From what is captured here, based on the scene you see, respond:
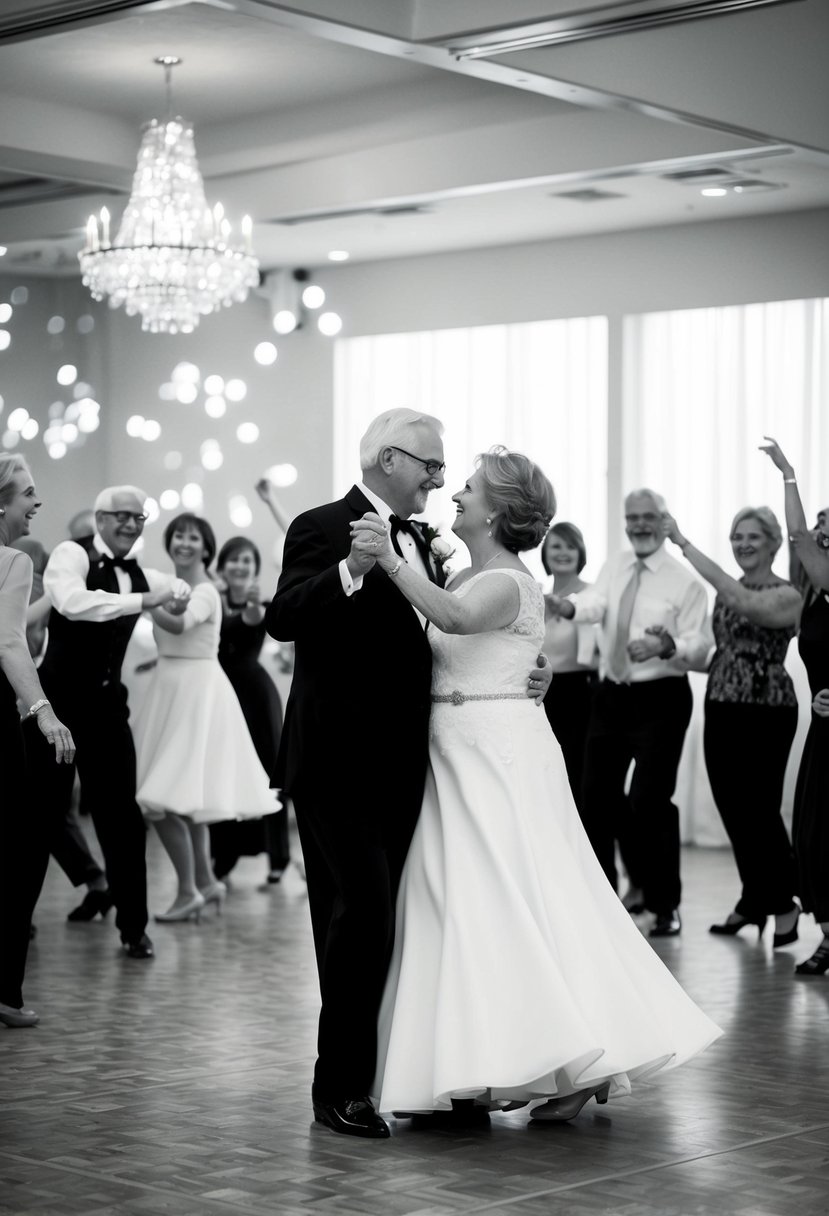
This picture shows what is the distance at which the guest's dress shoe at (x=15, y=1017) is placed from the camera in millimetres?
5277

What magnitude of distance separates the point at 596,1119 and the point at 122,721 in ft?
9.31

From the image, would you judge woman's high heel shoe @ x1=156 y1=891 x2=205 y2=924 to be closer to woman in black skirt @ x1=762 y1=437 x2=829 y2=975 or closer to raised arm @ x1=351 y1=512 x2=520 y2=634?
woman in black skirt @ x1=762 y1=437 x2=829 y2=975

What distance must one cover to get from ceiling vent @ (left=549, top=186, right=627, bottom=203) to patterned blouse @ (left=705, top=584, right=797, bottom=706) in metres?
2.95

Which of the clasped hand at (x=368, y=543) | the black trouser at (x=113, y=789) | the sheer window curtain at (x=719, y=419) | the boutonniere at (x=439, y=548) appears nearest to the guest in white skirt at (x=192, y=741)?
the black trouser at (x=113, y=789)

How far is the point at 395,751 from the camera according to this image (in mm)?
4094

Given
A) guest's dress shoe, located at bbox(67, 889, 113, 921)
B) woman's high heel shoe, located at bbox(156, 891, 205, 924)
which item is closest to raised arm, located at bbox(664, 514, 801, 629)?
woman's high heel shoe, located at bbox(156, 891, 205, 924)

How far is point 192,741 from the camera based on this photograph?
7.27m

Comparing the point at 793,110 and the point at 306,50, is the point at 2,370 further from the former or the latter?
the point at 793,110

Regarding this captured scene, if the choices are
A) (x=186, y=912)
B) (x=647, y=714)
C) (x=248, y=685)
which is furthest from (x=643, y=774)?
(x=248, y=685)

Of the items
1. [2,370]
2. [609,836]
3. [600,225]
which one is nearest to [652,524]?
[609,836]

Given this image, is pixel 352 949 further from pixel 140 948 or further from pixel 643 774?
pixel 643 774

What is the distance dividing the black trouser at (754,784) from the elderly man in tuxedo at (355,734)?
303 centimetres

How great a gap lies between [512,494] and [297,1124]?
1519 mm

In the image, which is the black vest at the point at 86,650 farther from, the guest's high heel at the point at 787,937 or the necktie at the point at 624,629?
the guest's high heel at the point at 787,937
